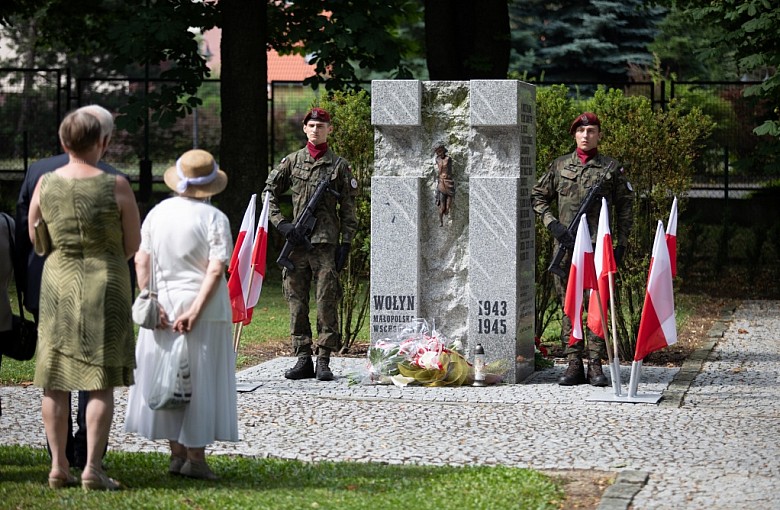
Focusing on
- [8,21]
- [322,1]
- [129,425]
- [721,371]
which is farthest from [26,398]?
[8,21]

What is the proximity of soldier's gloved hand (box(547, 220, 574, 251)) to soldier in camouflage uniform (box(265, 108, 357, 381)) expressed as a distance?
153 centimetres

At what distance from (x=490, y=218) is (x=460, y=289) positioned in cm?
65

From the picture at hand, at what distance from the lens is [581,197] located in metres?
9.93

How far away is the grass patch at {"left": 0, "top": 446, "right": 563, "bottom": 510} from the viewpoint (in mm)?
5930

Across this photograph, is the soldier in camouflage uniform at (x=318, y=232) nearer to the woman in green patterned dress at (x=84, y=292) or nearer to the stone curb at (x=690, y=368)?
the stone curb at (x=690, y=368)

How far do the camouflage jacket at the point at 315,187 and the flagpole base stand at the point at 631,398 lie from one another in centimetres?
222

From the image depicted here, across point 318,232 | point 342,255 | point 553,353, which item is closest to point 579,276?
point 342,255

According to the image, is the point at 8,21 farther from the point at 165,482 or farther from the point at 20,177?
the point at 165,482

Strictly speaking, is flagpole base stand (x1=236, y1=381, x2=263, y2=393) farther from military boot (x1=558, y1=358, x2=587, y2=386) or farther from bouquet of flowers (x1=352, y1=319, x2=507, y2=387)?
military boot (x1=558, y1=358, x2=587, y2=386)

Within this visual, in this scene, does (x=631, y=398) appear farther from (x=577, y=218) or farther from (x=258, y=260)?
(x=258, y=260)

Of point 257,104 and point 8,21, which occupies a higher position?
point 8,21

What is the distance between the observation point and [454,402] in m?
9.08

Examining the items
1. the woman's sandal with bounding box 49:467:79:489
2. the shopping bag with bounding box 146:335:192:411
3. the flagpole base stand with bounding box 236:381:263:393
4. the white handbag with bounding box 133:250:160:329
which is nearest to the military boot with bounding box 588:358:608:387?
the flagpole base stand with bounding box 236:381:263:393

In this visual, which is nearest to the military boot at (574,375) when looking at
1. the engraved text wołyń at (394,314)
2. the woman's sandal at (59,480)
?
the engraved text wołyń at (394,314)
